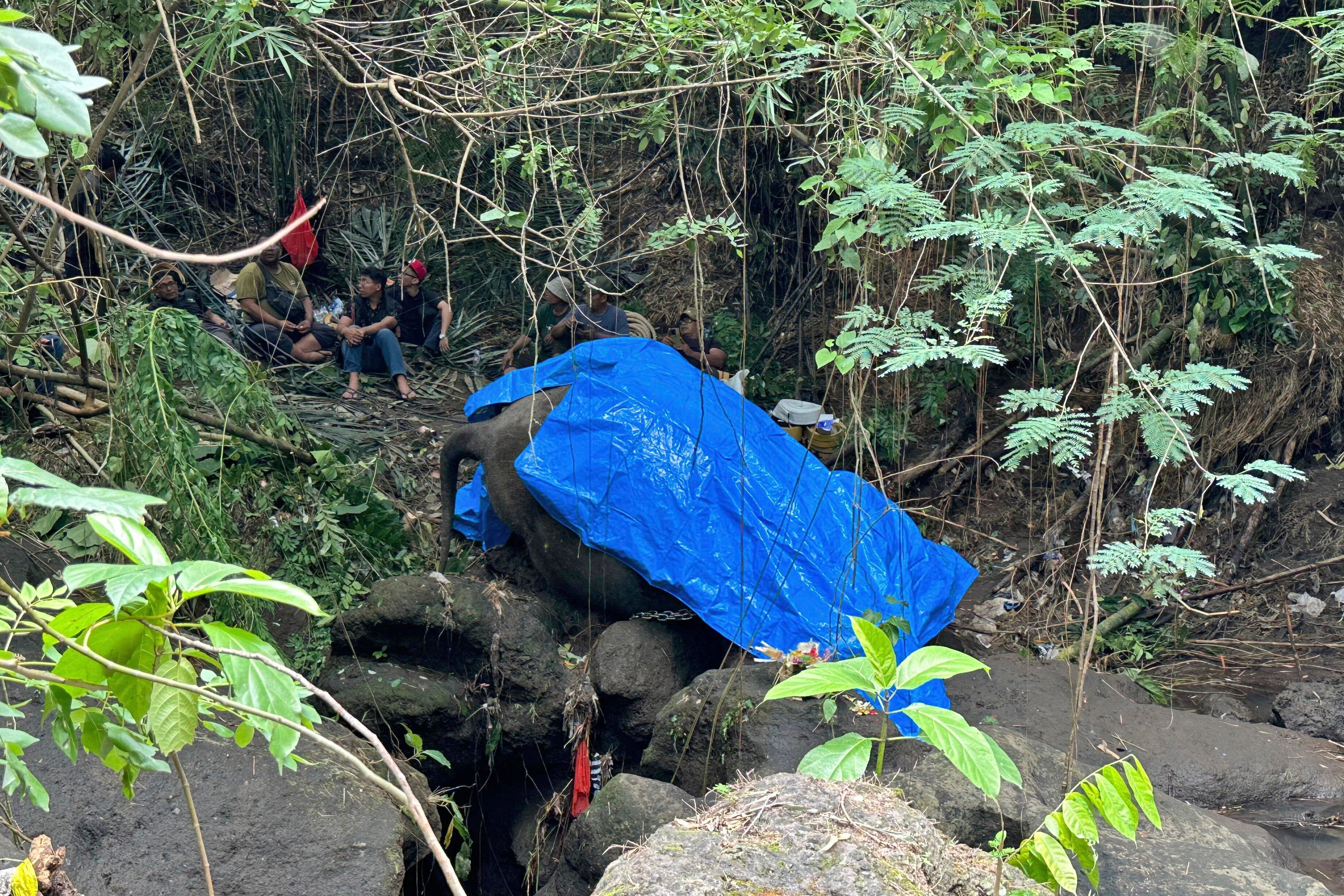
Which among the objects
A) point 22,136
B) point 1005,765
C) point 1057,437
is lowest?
point 1005,765

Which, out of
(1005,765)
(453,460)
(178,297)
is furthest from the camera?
(178,297)

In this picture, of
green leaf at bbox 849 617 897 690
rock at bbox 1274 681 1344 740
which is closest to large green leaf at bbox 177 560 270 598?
green leaf at bbox 849 617 897 690

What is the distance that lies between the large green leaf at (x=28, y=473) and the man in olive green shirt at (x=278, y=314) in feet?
20.2

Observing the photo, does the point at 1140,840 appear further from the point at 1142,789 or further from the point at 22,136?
the point at 22,136

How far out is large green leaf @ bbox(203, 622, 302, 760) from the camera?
4.13ft

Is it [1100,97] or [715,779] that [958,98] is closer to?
[715,779]

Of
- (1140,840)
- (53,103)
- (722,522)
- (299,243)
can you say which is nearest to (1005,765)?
(53,103)

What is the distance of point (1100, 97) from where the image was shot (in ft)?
20.0

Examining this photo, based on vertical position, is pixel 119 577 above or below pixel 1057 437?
above

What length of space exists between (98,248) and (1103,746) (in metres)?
4.35

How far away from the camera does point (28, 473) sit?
113 cm

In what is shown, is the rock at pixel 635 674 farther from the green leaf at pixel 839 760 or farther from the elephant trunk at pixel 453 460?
the green leaf at pixel 839 760

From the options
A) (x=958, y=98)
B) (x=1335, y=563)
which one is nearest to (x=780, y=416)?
(x=1335, y=563)

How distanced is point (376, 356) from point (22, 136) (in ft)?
22.5
